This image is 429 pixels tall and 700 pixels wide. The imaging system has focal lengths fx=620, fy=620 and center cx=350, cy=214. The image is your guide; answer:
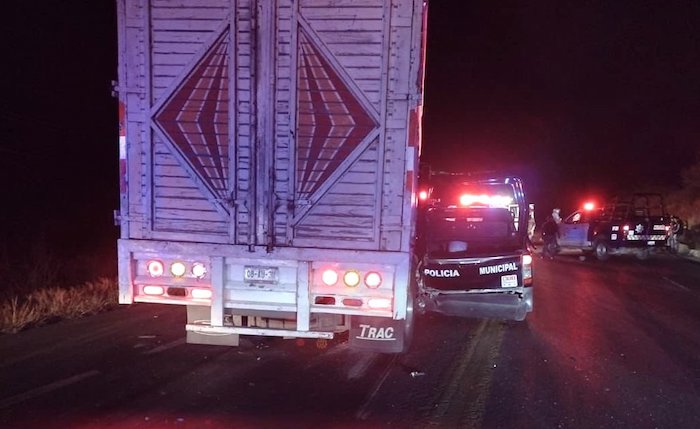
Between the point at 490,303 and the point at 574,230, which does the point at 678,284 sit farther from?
the point at 490,303

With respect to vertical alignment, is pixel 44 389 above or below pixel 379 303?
below

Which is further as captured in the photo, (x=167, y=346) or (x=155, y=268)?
(x=167, y=346)

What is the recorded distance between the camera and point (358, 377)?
246 inches

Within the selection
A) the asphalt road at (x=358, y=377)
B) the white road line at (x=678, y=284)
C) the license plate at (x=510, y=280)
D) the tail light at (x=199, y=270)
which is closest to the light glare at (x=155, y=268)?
the tail light at (x=199, y=270)

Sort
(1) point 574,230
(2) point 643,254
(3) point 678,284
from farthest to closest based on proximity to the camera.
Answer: (1) point 574,230
(2) point 643,254
(3) point 678,284

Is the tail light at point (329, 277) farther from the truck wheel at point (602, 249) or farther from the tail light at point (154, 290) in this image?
the truck wheel at point (602, 249)

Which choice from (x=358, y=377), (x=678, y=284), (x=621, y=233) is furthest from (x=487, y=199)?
(x=621, y=233)

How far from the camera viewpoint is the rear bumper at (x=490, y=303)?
834cm

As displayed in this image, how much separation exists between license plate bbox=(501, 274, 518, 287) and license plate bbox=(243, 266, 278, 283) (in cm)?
381

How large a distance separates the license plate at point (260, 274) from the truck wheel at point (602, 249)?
14967 mm

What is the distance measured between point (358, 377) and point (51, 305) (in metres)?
4.87

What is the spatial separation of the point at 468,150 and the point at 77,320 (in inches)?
2672

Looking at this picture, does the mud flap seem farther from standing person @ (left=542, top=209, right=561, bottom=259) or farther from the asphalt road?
standing person @ (left=542, top=209, right=561, bottom=259)

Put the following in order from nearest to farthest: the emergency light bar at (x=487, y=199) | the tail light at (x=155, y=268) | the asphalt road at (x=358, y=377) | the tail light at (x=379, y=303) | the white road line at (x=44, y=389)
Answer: the asphalt road at (x=358, y=377) → the white road line at (x=44, y=389) → the tail light at (x=379, y=303) → the tail light at (x=155, y=268) → the emergency light bar at (x=487, y=199)
